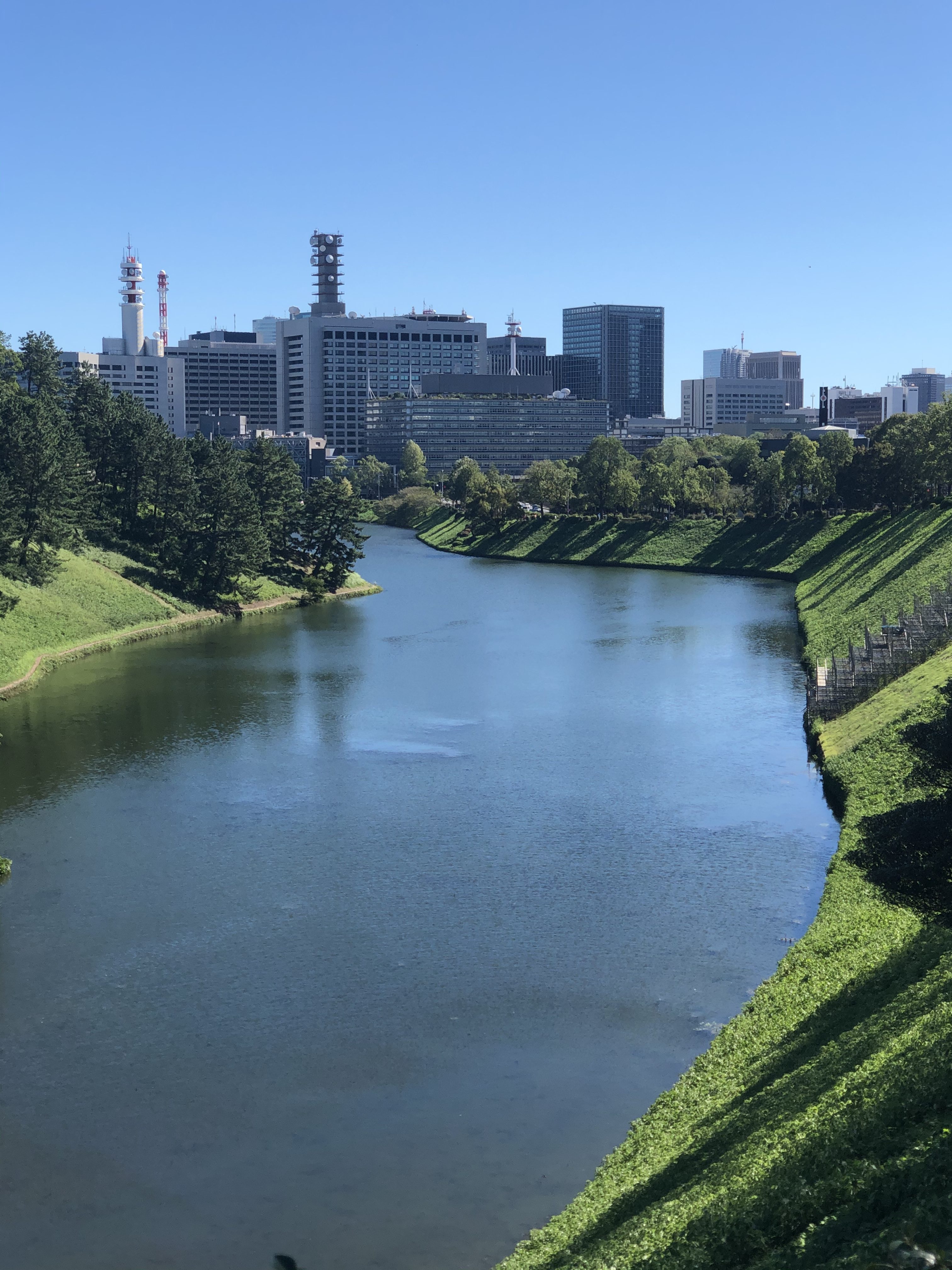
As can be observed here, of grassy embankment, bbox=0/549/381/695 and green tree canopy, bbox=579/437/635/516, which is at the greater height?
green tree canopy, bbox=579/437/635/516

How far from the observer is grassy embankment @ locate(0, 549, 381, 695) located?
211 feet

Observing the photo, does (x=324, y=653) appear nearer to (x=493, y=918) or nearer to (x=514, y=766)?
(x=514, y=766)

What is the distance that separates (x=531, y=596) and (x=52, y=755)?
5428 cm

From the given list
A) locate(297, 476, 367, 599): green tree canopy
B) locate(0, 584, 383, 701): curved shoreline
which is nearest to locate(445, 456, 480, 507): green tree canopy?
locate(297, 476, 367, 599): green tree canopy

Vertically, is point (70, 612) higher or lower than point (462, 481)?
lower

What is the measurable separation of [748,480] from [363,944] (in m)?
109

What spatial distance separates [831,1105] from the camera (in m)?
17.3

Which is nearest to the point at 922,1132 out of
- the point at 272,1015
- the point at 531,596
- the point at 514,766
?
the point at 272,1015

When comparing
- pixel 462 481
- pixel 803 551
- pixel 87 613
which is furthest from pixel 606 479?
pixel 87 613

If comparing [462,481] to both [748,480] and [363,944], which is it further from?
[363,944]

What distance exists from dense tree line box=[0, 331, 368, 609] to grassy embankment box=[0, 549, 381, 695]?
1.59m

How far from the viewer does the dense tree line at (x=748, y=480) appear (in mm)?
98812

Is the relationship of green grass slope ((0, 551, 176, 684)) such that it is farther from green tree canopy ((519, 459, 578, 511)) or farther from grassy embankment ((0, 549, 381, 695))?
green tree canopy ((519, 459, 578, 511))

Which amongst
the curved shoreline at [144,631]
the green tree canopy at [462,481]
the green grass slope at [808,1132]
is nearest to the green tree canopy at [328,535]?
the curved shoreline at [144,631]
